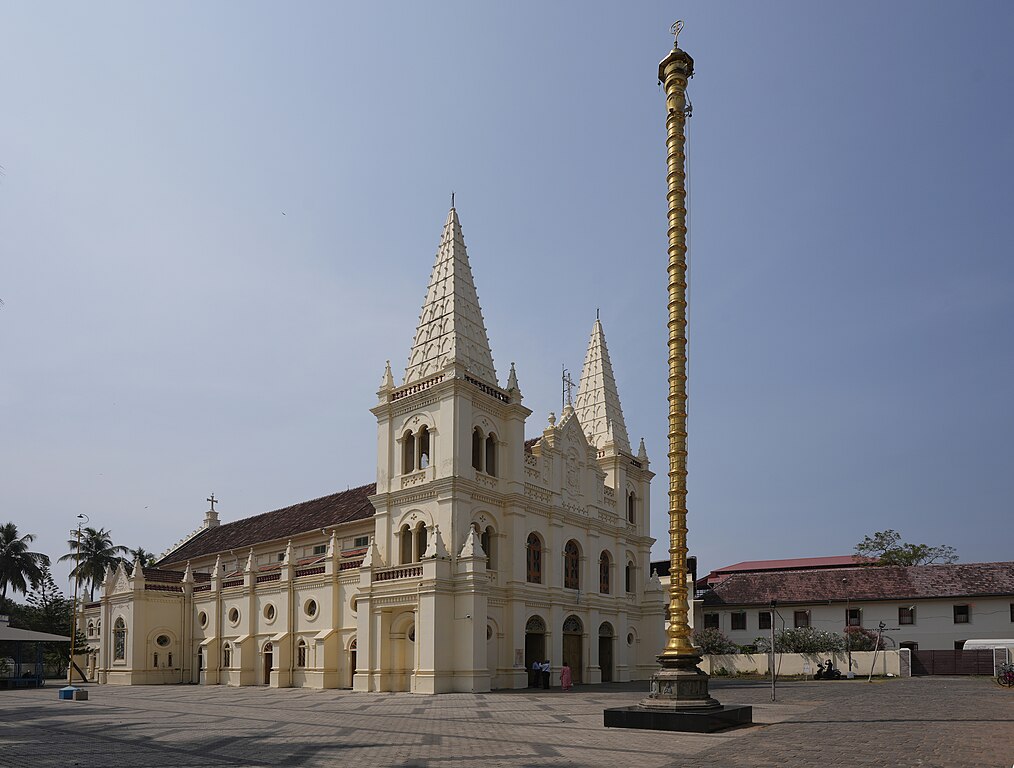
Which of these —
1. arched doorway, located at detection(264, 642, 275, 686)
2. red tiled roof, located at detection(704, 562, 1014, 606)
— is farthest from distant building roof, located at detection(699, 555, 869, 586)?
arched doorway, located at detection(264, 642, 275, 686)

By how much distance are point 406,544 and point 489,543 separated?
3839 mm

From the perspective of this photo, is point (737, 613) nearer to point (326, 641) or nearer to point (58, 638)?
point (326, 641)

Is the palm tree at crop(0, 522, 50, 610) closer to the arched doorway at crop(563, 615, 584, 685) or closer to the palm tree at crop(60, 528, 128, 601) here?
the palm tree at crop(60, 528, 128, 601)

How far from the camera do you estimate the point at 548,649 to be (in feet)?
135

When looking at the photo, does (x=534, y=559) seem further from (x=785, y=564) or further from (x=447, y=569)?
(x=785, y=564)

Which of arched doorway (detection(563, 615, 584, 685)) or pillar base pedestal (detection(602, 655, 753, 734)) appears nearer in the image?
pillar base pedestal (detection(602, 655, 753, 734))

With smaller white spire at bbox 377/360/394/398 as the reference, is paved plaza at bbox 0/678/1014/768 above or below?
below

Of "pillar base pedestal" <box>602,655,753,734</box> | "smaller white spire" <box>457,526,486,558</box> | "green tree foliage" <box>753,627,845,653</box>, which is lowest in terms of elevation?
"green tree foliage" <box>753,627,845,653</box>

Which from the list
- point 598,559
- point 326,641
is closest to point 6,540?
point 326,641

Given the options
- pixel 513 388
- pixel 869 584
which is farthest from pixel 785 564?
pixel 513 388

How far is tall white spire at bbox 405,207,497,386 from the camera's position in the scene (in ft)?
131

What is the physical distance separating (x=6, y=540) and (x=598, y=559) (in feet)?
208

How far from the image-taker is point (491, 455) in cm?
4119

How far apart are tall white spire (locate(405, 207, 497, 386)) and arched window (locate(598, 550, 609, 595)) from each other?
1322cm
